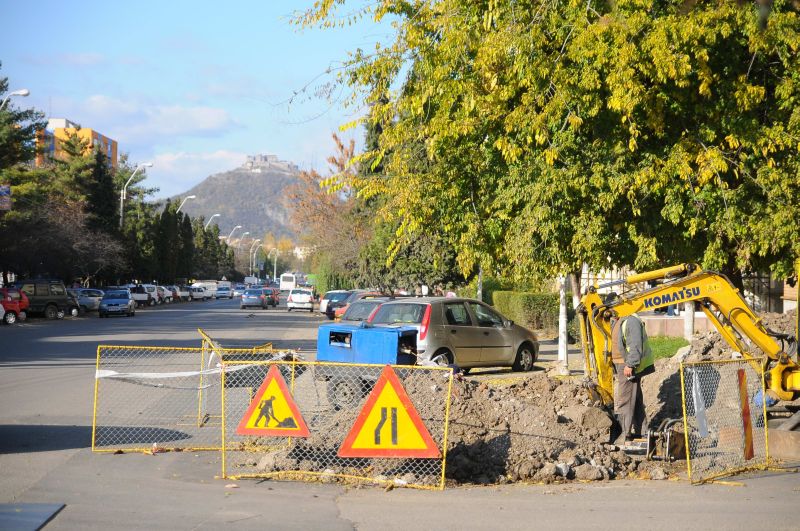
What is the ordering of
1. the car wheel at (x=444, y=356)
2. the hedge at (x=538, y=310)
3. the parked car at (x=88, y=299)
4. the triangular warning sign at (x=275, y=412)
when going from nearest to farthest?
the triangular warning sign at (x=275, y=412) < the car wheel at (x=444, y=356) < the hedge at (x=538, y=310) < the parked car at (x=88, y=299)

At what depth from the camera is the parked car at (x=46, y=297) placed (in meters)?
41.5

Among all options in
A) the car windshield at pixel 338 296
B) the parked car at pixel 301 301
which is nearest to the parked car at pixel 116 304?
the parked car at pixel 301 301

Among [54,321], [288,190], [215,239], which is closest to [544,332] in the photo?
[54,321]

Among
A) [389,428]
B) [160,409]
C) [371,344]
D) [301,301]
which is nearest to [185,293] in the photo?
[301,301]

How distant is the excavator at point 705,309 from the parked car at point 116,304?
4028cm

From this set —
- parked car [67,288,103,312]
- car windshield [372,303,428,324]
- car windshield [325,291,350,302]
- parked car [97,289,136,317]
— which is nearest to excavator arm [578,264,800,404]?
car windshield [372,303,428,324]

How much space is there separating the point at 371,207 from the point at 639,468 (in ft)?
138

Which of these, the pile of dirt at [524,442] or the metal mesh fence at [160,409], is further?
the metal mesh fence at [160,409]

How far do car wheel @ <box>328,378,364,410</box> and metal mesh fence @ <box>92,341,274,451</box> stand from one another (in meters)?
1.00

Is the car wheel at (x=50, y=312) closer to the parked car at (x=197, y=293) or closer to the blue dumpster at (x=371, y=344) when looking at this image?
the blue dumpster at (x=371, y=344)

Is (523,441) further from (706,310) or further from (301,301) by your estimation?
(301,301)

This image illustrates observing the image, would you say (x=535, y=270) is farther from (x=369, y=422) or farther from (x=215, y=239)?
(x=215, y=239)

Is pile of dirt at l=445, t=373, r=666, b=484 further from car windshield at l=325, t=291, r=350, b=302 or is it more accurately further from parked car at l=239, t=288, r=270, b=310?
parked car at l=239, t=288, r=270, b=310

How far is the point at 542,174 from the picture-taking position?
13984 millimetres
